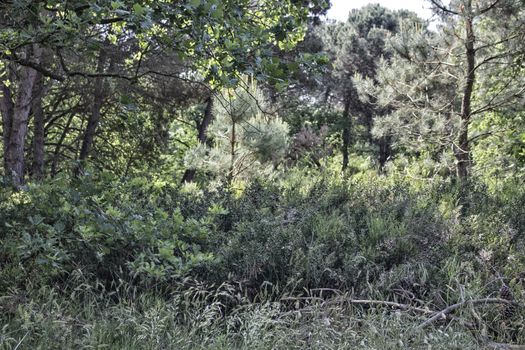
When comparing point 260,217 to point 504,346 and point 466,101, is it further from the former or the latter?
point 466,101

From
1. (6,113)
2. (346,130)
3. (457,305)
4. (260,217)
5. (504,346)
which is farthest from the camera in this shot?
(346,130)

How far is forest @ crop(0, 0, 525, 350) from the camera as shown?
10.9 feet

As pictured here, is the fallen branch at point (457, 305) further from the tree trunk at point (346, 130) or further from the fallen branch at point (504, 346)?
the tree trunk at point (346, 130)

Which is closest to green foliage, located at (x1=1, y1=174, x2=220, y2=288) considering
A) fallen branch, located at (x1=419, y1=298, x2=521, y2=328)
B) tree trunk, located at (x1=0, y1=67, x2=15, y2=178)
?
fallen branch, located at (x1=419, y1=298, x2=521, y2=328)

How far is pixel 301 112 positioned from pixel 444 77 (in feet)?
60.9

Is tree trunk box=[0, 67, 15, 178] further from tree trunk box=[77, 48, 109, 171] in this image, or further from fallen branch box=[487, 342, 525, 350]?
fallen branch box=[487, 342, 525, 350]

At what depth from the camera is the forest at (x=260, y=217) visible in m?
3.33

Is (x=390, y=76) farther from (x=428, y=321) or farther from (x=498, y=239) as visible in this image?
(x=428, y=321)

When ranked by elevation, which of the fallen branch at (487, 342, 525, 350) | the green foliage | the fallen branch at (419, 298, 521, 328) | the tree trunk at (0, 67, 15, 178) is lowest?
the fallen branch at (487, 342, 525, 350)

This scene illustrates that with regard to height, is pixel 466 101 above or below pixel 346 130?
below

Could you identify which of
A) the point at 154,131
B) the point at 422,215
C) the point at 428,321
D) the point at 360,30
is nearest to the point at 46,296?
the point at 428,321

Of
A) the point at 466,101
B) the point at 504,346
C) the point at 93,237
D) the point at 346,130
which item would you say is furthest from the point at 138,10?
the point at 346,130

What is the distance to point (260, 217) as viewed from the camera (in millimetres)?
5961

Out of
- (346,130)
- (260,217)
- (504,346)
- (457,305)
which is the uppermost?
(346,130)
